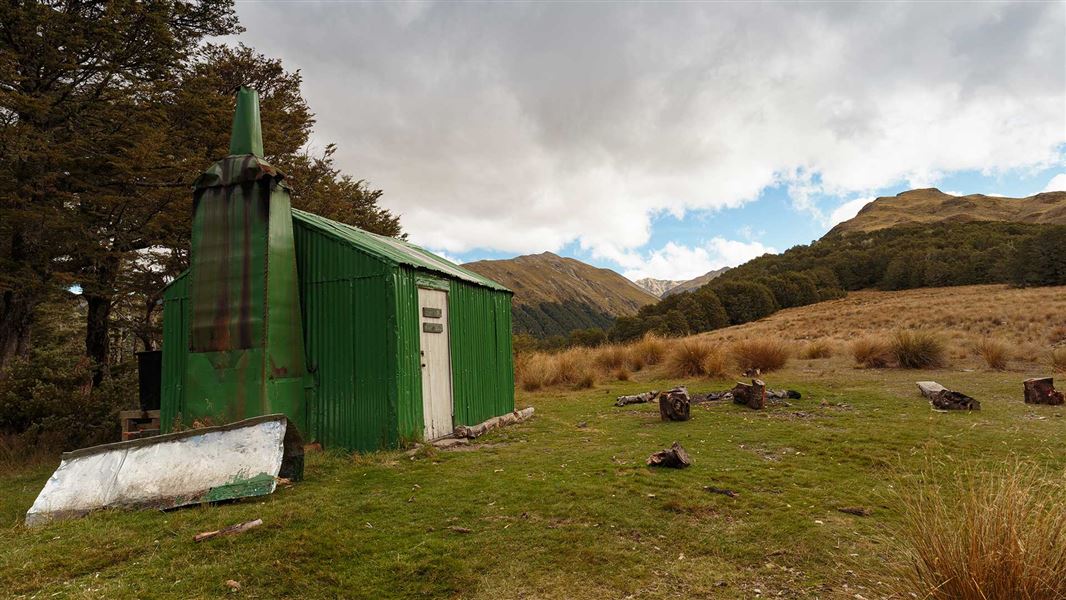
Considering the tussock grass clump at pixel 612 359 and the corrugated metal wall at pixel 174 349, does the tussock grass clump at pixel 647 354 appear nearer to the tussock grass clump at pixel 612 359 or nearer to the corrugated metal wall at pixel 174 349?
the tussock grass clump at pixel 612 359

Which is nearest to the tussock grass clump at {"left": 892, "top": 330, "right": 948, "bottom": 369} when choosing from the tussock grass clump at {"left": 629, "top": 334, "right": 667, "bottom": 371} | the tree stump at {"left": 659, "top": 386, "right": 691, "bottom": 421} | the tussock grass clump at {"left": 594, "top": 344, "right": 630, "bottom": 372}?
the tussock grass clump at {"left": 629, "top": 334, "right": 667, "bottom": 371}

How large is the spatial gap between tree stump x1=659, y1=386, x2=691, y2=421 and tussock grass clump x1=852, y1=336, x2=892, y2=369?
8681 mm

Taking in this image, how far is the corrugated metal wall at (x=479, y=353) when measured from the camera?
9.23 metres

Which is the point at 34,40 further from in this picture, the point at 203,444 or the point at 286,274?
the point at 203,444

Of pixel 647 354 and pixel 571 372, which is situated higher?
pixel 647 354

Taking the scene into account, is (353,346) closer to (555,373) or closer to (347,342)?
(347,342)

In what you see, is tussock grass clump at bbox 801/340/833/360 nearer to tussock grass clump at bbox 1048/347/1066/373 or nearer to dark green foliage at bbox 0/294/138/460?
tussock grass clump at bbox 1048/347/1066/373

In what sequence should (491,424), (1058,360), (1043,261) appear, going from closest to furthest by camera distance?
(491,424) < (1058,360) < (1043,261)

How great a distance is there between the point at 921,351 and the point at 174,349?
1718 cm

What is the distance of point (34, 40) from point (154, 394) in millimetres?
7482

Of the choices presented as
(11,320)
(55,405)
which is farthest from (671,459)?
(11,320)

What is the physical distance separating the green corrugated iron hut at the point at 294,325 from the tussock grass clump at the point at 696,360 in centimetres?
926

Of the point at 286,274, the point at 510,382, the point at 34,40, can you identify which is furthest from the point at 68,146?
the point at 510,382

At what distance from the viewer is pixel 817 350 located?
1764 centimetres
